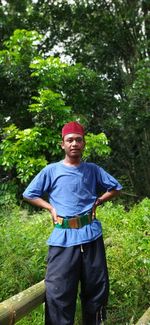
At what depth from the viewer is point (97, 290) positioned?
328 cm

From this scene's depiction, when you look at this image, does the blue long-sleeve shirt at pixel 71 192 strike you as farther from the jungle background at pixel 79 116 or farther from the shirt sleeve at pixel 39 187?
the jungle background at pixel 79 116

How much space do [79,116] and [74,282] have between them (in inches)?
273

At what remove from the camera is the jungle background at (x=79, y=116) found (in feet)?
14.7

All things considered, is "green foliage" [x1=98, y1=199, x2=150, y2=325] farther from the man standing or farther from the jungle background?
the man standing

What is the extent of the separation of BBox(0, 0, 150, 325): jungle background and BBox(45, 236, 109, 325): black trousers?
0.63 metres

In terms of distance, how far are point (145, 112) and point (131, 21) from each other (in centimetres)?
328

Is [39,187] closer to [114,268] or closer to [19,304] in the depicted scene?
[19,304]

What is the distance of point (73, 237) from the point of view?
319cm

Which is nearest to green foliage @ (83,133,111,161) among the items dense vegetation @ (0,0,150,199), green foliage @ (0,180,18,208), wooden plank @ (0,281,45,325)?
dense vegetation @ (0,0,150,199)

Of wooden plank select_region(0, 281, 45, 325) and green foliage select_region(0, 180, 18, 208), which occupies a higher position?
green foliage select_region(0, 180, 18, 208)

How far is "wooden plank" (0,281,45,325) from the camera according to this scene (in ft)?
9.45

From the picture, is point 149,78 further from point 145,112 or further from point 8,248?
point 8,248

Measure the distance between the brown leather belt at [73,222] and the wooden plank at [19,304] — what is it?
58cm

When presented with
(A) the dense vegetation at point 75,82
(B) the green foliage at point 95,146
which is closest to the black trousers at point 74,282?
(A) the dense vegetation at point 75,82
